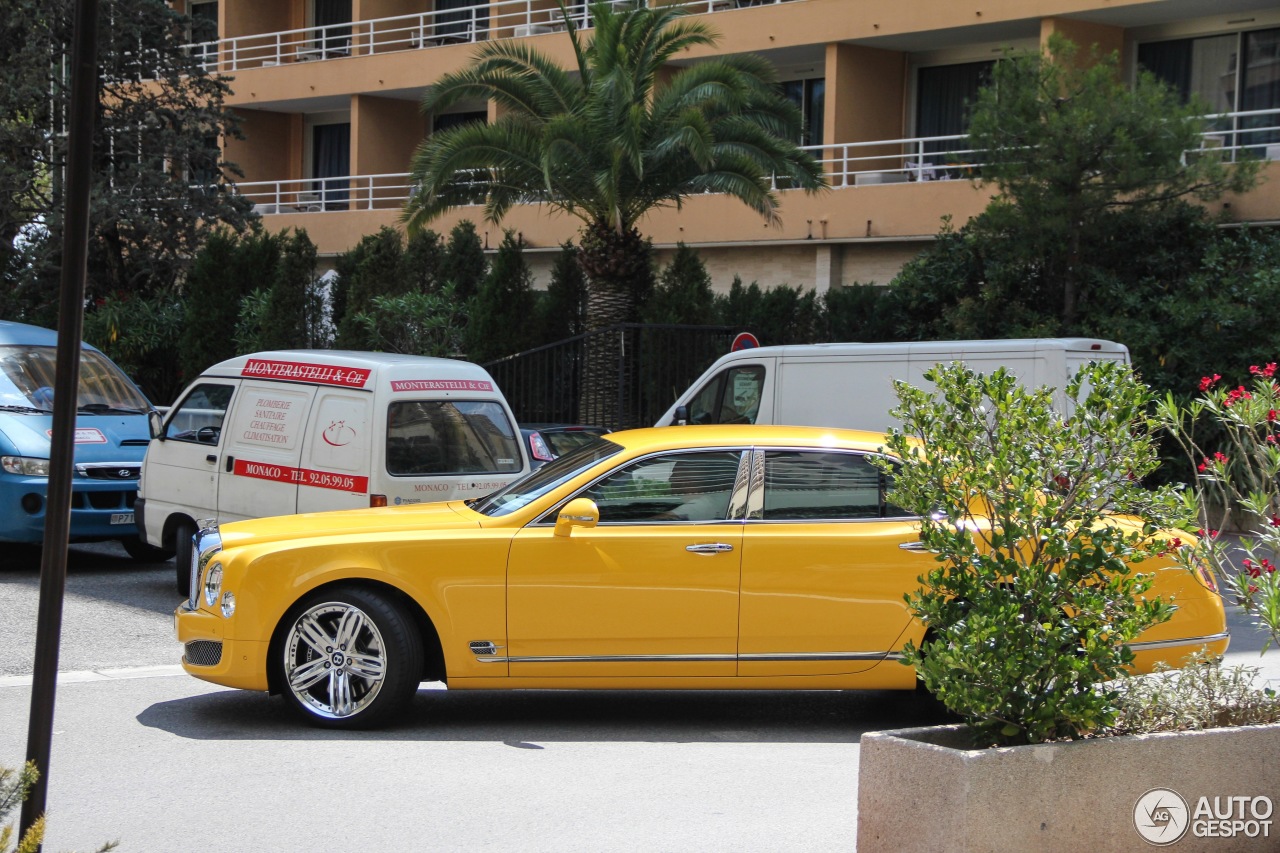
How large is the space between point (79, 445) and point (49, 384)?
0.93 metres

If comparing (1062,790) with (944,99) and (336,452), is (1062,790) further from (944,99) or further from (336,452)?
(944,99)

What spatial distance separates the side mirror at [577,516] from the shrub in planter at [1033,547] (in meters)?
2.28

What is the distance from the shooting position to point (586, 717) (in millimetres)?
7703

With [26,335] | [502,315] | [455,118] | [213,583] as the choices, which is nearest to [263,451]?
[213,583]

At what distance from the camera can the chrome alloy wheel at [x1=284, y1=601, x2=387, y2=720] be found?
7.09m

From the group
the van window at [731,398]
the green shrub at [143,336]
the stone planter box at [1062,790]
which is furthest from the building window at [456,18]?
the stone planter box at [1062,790]

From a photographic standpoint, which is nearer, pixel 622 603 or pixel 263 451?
pixel 622 603

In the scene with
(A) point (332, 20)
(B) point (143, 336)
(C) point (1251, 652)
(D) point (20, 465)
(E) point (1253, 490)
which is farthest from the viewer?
(A) point (332, 20)

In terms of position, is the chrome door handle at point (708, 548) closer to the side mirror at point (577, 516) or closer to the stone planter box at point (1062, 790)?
the side mirror at point (577, 516)

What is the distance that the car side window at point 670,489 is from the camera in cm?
730

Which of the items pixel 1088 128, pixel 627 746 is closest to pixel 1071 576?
pixel 627 746

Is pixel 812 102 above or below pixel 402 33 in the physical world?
below

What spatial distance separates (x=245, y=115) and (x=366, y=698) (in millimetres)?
28162

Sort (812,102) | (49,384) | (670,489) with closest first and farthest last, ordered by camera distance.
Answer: (670,489), (49,384), (812,102)
